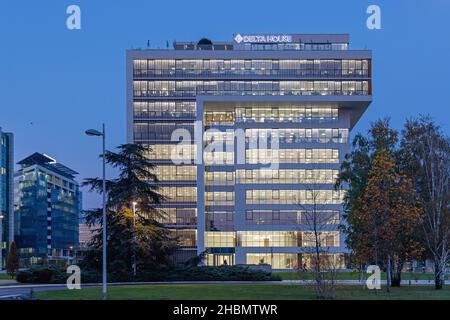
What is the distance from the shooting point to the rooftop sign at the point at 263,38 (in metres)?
127

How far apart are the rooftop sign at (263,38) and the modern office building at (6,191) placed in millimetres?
69044

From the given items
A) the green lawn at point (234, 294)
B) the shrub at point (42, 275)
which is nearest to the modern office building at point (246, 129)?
the shrub at point (42, 275)

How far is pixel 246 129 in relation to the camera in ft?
394

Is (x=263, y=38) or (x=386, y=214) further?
(x=263, y=38)

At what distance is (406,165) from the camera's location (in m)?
48.8

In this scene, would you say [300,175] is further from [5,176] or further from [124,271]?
[5,176]

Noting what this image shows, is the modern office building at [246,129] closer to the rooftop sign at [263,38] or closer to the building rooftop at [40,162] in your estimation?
the rooftop sign at [263,38]

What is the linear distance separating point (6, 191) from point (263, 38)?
81.0 meters

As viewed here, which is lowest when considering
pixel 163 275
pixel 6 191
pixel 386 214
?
pixel 163 275

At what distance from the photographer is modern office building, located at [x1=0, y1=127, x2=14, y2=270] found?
15538cm

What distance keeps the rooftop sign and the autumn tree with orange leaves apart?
8524 centimetres

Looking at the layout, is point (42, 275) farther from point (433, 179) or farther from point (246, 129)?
point (246, 129)

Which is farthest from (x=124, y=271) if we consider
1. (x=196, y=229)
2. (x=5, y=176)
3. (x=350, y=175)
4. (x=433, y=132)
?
(x=5, y=176)

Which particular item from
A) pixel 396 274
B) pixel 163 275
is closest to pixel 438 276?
pixel 396 274
